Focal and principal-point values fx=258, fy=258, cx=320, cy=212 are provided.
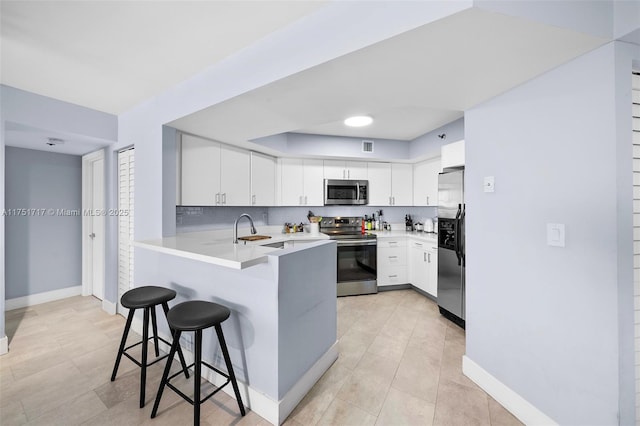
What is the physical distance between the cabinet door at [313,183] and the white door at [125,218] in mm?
2273

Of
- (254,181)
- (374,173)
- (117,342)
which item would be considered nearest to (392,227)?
(374,173)

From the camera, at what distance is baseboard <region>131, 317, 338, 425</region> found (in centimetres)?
160

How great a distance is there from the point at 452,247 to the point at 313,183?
223cm

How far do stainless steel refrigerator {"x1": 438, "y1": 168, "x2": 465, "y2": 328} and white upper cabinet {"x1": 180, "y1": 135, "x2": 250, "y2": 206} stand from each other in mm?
2551

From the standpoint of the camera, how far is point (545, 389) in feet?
5.03

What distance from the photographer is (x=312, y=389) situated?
1905 mm

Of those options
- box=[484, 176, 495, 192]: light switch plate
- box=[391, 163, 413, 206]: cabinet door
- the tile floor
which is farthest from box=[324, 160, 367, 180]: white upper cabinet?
box=[484, 176, 495, 192]: light switch plate

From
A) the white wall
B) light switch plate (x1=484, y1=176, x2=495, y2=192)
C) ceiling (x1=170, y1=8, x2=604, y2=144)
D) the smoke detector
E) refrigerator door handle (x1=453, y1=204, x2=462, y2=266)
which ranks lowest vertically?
refrigerator door handle (x1=453, y1=204, x2=462, y2=266)

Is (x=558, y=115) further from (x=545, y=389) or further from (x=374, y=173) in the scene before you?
(x=374, y=173)

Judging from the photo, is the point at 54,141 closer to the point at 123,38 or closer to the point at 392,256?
the point at 123,38

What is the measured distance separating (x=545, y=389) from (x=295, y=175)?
11.6 feet

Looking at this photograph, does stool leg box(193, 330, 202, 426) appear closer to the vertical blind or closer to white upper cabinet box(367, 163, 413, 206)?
the vertical blind

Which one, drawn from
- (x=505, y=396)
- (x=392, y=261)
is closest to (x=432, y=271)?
(x=392, y=261)

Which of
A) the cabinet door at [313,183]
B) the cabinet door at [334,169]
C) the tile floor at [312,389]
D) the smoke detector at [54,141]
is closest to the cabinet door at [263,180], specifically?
the cabinet door at [313,183]
